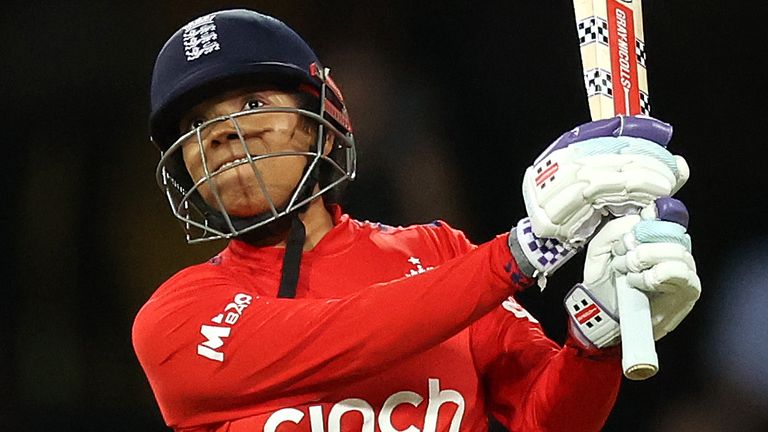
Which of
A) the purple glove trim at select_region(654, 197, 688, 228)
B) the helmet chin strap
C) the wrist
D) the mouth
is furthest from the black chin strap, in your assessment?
the purple glove trim at select_region(654, 197, 688, 228)

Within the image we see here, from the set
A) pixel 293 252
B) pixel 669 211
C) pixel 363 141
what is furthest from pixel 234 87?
pixel 363 141

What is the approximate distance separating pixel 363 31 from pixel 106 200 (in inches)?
27.5

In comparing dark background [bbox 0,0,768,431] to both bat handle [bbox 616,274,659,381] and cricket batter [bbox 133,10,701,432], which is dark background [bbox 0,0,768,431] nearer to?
cricket batter [bbox 133,10,701,432]

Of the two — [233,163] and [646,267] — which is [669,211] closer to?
[646,267]

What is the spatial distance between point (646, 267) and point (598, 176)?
0.11 metres

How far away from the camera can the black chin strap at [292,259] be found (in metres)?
1.65

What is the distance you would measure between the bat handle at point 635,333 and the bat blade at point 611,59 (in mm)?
218

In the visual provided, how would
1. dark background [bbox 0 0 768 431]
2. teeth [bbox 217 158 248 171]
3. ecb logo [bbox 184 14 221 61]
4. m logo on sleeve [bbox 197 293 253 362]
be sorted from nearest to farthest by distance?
m logo on sleeve [bbox 197 293 253 362] → teeth [bbox 217 158 248 171] → ecb logo [bbox 184 14 221 61] → dark background [bbox 0 0 768 431]

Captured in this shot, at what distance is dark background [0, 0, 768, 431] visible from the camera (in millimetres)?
2805

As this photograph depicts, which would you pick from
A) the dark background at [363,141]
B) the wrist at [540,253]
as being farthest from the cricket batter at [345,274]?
the dark background at [363,141]

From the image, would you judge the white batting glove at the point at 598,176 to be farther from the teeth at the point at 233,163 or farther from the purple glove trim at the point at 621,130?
the teeth at the point at 233,163

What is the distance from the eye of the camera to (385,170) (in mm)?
2879

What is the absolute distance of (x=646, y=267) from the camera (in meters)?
1.33

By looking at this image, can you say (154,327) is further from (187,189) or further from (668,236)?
(668,236)
